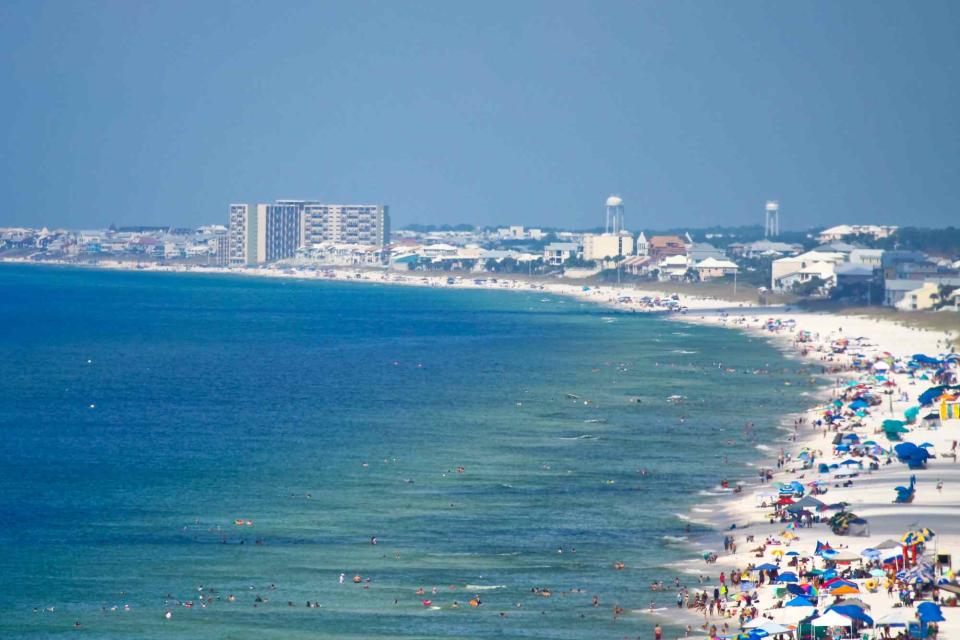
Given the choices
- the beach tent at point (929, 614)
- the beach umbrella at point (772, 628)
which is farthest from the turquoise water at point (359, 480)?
the beach tent at point (929, 614)

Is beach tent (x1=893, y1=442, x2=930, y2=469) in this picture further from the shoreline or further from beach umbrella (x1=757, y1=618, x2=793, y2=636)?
beach umbrella (x1=757, y1=618, x2=793, y2=636)

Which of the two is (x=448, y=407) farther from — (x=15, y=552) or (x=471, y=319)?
(x=471, y=319)

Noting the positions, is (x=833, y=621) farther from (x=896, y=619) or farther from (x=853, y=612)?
(x=896, y=619)

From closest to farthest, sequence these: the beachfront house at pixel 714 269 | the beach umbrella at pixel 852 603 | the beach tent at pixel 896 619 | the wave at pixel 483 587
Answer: the beach tent at pixel 896 619, the beach umbrella at pixel 852 603, the wave at pixel 483 587, the beachfront house at pixel 714 269

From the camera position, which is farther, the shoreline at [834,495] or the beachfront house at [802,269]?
the beachfront house at [802,269]

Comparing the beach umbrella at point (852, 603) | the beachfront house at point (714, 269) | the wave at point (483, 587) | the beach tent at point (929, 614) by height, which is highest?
the beachfront house at point (714, 269)

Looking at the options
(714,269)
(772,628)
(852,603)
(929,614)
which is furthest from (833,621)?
(714,269)

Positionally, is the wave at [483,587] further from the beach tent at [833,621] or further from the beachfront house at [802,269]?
the beachfront house at [802,269]
